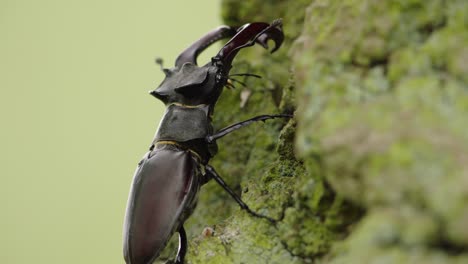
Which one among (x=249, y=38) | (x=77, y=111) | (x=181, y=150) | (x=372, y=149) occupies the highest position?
(x=372, y=149)

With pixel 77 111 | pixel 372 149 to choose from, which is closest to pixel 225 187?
pixel 372 149

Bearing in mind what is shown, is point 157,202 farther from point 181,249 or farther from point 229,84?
point 229,84

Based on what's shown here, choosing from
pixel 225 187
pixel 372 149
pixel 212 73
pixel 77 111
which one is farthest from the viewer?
pixel 77 111

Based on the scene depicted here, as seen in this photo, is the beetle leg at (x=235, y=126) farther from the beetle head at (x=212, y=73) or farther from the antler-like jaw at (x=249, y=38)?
the antler-like jaw at (x=249, y=38)

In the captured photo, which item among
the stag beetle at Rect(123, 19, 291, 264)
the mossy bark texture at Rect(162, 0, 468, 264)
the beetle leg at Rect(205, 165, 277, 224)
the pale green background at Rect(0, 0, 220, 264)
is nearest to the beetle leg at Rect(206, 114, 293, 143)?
the stag beetle at Rect(123, 19, 291, 264)

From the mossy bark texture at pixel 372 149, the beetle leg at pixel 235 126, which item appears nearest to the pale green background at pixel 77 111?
the beetle leg at pixel 235 126

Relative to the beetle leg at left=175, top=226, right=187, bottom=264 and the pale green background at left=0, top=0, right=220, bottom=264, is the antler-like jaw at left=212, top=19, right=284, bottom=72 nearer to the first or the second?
the beetle leg at left=175, top=226, right=187, bottom=264

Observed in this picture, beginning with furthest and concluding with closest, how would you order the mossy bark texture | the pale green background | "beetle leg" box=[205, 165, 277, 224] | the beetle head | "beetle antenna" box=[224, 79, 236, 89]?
the pale green background, "beetle antenna" box=[224, 79, 236, 89], the beetle head, "beetle leg" box=[205, 165, 277, 224], the mossy bark texture
